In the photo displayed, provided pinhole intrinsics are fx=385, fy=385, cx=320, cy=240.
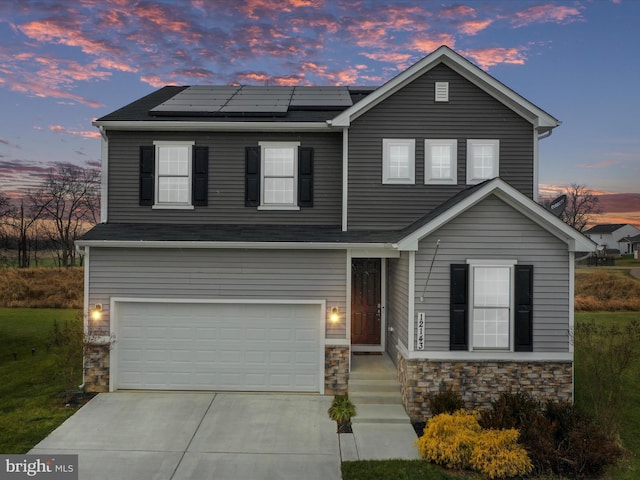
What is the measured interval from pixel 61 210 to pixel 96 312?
1074 inches

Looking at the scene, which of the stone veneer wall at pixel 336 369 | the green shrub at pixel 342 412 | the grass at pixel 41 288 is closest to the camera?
the green shrub at pixel 342 412

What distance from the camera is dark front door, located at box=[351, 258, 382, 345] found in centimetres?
1056

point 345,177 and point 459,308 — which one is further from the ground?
point 345,177

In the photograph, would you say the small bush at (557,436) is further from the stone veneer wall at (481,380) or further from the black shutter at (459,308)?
the black shutter at (459,308)

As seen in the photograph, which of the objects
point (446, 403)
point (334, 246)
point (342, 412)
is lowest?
point (342, 412)

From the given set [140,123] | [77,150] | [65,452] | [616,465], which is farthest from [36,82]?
[616,465]

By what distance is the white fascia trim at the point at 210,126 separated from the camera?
991cm

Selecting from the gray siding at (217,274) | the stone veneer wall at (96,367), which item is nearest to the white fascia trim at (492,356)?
the gray siding at (217,274)

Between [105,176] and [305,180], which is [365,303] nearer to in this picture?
[305,180]

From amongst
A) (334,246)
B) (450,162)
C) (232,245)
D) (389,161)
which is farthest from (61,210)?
(450,162)

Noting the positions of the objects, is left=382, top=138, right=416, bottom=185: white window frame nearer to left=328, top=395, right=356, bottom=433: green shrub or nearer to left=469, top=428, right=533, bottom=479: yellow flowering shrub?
left=328, top=395, right=356, bottom=433: green shrub

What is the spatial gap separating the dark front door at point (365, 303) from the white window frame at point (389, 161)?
226 centimetres

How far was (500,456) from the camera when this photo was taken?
587 centimetres

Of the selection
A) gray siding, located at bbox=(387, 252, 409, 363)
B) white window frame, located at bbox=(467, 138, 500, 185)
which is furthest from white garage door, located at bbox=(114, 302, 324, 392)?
white window frame, located at bbox=(467, 138, 500, 185)
